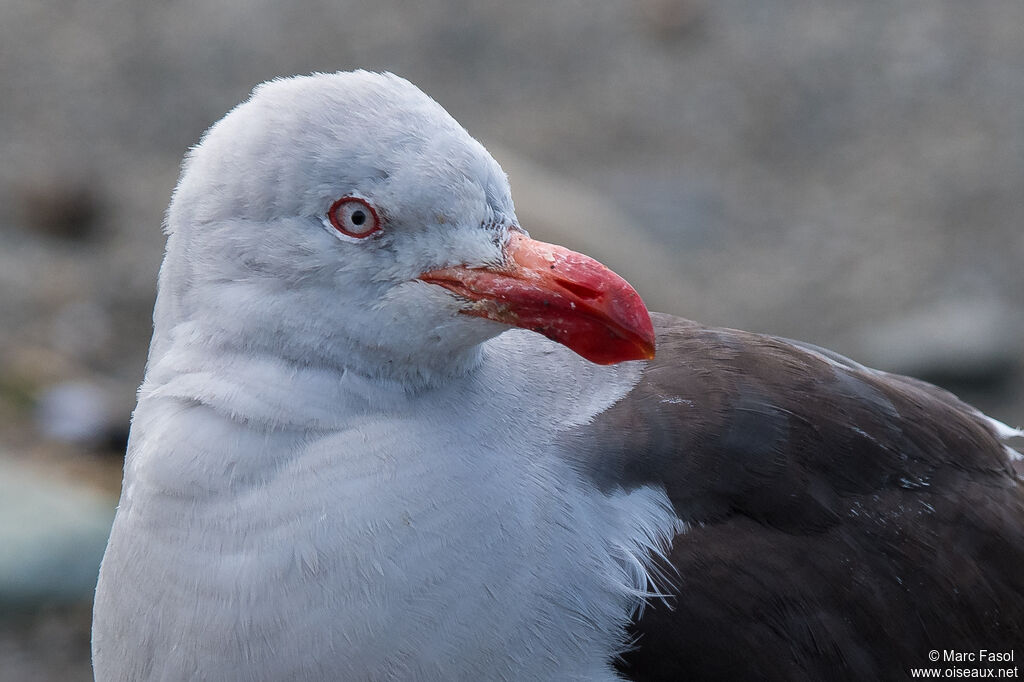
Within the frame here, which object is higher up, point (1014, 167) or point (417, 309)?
point (1014, 167)

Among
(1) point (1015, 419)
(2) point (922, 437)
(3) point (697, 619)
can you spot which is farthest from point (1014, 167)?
(3) point (697, 619)

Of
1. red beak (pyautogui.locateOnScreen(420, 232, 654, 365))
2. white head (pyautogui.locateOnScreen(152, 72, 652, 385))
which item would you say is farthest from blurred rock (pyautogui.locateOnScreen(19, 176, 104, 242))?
red beak (pyautogui.locateOnScreen(420, 232, 654, 365))

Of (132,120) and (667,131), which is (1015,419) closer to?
(667,131)

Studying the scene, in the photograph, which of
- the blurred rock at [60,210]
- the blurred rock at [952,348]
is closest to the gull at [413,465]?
the blurred rock at [952,348]

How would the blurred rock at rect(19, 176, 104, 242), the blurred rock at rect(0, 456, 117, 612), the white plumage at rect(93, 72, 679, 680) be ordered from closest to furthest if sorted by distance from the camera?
the white plumage at rect(93, 72, 679, 680) → the blurred rock at rect(0, 456, 117, 612) → the blurred rock at rect(19, 176, 104, 242)

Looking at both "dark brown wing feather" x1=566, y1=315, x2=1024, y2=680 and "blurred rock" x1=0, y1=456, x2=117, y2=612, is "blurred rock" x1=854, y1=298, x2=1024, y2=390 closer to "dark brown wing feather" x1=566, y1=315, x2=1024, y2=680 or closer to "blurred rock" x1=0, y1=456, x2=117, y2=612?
"dark brown wing feather" x1=566, y1=315, x2=1024, y2=680

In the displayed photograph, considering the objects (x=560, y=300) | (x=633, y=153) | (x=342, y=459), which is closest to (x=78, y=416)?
(x=342, y=459)

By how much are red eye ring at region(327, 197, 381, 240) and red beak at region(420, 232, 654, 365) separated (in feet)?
0.52

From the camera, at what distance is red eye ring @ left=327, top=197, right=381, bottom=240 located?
2727 millimetres

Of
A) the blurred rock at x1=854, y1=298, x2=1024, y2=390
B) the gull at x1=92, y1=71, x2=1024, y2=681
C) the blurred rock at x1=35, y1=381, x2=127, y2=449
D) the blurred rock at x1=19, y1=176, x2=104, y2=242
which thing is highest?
the blurred rock at x1=19, y1=176, x2=104, y2=242

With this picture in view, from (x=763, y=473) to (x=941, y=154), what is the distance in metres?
7.77

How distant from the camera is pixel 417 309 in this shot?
8.98 feet

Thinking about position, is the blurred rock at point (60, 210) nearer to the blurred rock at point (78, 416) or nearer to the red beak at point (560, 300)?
the blurred rock at point (78, 416)

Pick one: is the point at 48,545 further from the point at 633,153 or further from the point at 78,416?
the point at 633,153
